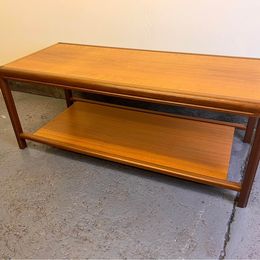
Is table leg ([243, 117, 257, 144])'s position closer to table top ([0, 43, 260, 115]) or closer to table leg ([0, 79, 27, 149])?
table top ([0, 43, 260, 115])

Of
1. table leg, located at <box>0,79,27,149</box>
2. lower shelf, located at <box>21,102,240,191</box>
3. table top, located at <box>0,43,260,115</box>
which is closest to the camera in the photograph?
table top, located at <box>0,43,260,115</box>

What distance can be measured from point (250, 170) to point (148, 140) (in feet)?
1.54

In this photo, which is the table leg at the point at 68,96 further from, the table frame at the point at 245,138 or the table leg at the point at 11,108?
the table leg at the point at 11,108

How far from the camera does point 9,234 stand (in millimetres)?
926

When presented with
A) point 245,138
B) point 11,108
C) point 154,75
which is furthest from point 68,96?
point 245,138

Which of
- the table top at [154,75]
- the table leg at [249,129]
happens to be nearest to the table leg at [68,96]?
the table top at [154,75]

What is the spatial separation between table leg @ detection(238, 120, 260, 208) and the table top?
117 millimetres

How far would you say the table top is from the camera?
0.83m

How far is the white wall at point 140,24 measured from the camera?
1182 millimetres

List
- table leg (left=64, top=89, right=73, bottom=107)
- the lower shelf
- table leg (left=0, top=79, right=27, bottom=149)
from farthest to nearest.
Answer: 1. table leg (left=64, top=89, right=73, bottom=107)
2. table leg (left=0, top=79, right=27, bottom=149)
3. the lower shelf

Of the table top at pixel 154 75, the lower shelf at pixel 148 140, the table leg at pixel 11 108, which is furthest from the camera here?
the table leg at pixel 11 108

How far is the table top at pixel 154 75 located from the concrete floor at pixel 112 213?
0.40 m

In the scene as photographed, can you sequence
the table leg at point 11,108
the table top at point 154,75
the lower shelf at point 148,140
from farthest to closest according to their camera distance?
the table leg at point 11,108 < the lower shelf at point 148,140 < the table top at point 154,75

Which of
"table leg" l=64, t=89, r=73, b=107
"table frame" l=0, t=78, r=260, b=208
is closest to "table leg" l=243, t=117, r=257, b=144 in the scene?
"table frame" l=0, t=78, r=260, b=208
